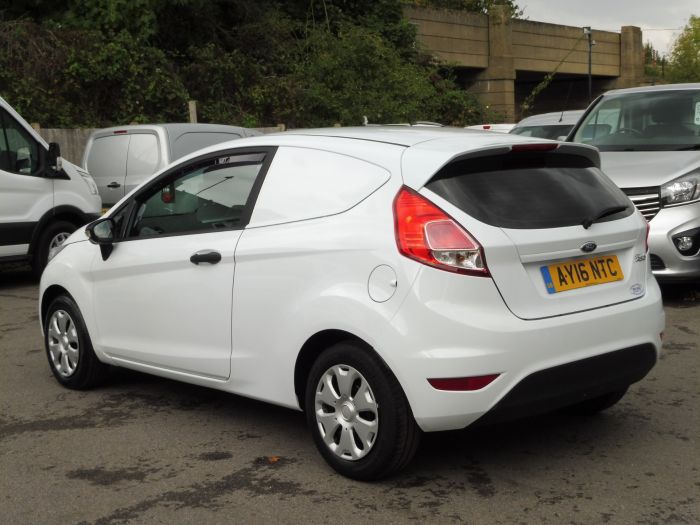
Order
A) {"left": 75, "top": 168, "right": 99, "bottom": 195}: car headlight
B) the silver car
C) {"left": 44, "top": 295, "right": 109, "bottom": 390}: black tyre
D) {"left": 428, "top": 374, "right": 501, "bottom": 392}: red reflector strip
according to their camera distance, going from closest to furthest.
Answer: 1. {"left": 428, "top": 374, "right": 501, "bottom": 392}: red reflector strip
2. {"left": 44, "top": 295, "right": 109, "bottom": 390}: black tyre
3. the silver car
4. {"left": 75, "top": 168, "right": 99, "bottom": 195}: car headlight

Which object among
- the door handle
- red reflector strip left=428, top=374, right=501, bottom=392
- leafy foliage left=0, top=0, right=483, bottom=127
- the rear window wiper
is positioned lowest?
red reflector strip left=428, top=374, right=501, bottom=392

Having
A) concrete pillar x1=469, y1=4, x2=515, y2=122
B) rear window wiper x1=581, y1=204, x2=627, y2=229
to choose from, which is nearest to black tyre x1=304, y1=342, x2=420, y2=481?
rear window wiper x1=581, y1=204, x2=627, y2=229

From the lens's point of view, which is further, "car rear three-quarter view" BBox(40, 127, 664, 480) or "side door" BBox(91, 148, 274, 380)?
"side door" BBox(91, 148, 274, 380)

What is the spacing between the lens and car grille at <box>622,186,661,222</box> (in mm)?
8711

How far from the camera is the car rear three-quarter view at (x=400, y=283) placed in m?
4.12

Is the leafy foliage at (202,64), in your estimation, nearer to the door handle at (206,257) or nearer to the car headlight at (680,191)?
the car headlight at (680,191)

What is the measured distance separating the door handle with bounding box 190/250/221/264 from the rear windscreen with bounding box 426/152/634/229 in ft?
4.10

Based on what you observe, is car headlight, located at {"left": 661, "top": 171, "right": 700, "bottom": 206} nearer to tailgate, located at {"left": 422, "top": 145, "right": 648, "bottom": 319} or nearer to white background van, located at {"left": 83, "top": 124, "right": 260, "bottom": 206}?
tailgate, located at {"left": 422, "top": 145, "right": 648, "bottom": 319}

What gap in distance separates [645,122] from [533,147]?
234 inches

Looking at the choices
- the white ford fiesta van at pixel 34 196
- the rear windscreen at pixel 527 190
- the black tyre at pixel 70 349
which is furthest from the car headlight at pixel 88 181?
the rear windscreen at pixel 527 190

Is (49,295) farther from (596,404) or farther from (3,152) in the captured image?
(3,152)

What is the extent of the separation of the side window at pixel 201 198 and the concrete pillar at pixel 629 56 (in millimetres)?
47230

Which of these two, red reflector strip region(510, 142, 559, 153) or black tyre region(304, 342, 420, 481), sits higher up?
red reflector strip region(510, 142, 559, 153)

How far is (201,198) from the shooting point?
532 cm
